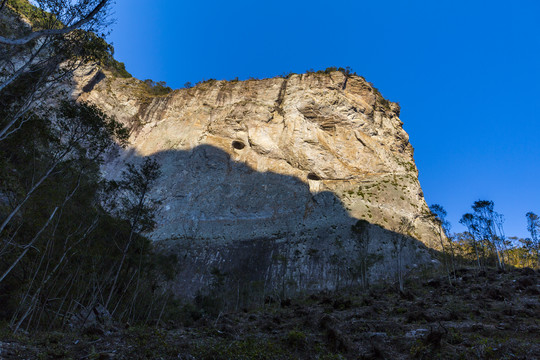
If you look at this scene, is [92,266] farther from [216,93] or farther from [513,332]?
[216,93]

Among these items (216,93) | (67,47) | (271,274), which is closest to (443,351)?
(67,47)

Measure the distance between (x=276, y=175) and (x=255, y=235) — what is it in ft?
37.7

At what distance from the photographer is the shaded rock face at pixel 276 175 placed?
38.4m

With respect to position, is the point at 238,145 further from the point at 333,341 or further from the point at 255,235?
the point at 333,341

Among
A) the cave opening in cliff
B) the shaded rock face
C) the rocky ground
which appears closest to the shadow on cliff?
the shaded rock face

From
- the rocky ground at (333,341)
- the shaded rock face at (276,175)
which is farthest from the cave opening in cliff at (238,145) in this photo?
the rocky ground at (333,341)

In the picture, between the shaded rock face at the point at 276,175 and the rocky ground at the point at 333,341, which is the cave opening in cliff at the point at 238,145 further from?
the rocky ground at the point at 333,341

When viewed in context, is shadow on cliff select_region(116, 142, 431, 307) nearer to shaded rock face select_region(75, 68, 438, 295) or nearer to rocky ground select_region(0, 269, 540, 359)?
shaded rock face select_region(75, 68, 438, 295)

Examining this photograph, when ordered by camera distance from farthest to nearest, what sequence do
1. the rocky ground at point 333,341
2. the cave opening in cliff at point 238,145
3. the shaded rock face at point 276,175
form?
1. the cave opening in cliff at point 238,145
2. the shaded rock face at point 276,175
3. the rocky ground at point 333,341

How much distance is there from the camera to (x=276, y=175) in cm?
4853

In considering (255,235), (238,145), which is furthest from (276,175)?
(255,235)

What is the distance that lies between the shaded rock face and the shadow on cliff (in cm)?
16

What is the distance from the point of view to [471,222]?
36.2 meters

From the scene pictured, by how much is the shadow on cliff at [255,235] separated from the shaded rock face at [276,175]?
16 cm
